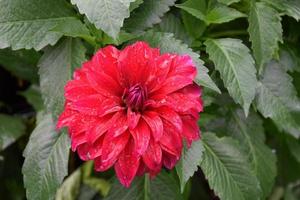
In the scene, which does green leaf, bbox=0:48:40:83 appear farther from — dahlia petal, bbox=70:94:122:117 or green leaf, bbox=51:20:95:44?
dahlia petal, bbox=70:94:122:117

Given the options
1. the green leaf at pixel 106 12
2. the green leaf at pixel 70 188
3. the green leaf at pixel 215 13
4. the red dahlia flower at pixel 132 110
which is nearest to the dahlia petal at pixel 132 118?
the red dahlia flower at pixel 132 110

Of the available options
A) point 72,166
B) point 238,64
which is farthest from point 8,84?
point 238,64

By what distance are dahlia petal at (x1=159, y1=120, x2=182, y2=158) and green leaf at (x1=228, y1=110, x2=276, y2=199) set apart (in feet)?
1.00

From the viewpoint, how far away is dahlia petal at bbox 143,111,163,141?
0.58 meters

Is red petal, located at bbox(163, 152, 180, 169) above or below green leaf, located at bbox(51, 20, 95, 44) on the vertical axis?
below

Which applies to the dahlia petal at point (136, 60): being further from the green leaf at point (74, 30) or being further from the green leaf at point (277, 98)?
the green leaf at point (277, 98)

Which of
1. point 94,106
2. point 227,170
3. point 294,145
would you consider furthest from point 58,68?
point 294,145

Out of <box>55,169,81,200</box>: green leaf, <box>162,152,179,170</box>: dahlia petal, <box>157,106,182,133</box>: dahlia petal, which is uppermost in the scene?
<box>157,106,182,133</box>: dahlia petal

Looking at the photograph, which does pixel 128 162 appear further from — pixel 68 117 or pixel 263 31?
pixel 263 31

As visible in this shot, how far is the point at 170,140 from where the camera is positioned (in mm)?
588

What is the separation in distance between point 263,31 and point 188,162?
0.69ft

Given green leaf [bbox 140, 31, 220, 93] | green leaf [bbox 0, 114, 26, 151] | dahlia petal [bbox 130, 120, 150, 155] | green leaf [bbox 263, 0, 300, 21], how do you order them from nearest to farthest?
dahlia petal [bbox 130, 120, 150, 155]
green leaf [bbox 140, 31, 220, 93]
green leaf [bbox 263, 0, 300, 21]
green leaf [bbox 0, 114, 26, 151]

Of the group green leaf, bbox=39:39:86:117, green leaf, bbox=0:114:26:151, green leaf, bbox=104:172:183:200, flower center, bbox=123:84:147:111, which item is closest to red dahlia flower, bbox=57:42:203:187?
flower center, bbox=123:84:147:111

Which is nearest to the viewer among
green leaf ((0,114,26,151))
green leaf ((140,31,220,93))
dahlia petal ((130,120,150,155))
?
dahlia petal ((130,120,150,155))
